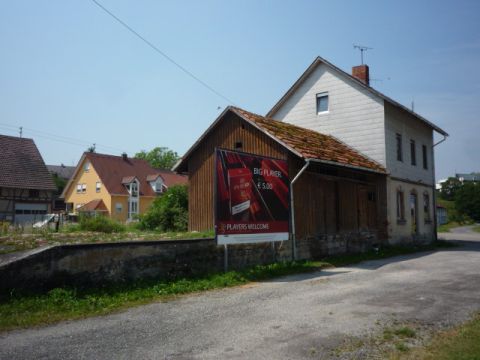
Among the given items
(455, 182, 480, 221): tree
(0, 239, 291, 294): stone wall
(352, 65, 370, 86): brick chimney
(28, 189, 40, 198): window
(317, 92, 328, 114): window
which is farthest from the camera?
(455, 182, 480, 221): tree

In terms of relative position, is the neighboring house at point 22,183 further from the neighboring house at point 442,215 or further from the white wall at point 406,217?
the neighboring house at point 442,215

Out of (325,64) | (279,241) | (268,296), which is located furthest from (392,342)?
(325,64)

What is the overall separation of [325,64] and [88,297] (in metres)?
18.4

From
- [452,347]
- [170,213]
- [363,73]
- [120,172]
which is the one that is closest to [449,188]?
[120,172]

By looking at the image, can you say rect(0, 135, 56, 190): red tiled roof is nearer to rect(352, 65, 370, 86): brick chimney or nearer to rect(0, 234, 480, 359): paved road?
rect(352, 65, 370, 86): brick chimney

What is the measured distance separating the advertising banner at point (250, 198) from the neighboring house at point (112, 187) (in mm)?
36916

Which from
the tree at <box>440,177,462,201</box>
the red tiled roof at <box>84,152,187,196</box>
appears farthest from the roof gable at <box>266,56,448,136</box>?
the tree at <box>440,177,462,201</box>

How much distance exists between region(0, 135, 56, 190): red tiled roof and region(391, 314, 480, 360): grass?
35.6 metres

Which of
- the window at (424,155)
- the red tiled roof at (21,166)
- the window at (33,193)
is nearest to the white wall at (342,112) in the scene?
the window at (424,155)

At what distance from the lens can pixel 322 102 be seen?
2303 cm

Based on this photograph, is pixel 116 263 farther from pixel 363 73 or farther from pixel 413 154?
pixel 413 154

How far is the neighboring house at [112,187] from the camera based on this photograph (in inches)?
1912

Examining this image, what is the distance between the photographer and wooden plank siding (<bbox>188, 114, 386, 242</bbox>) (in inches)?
607

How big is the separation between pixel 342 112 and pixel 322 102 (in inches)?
57.3
